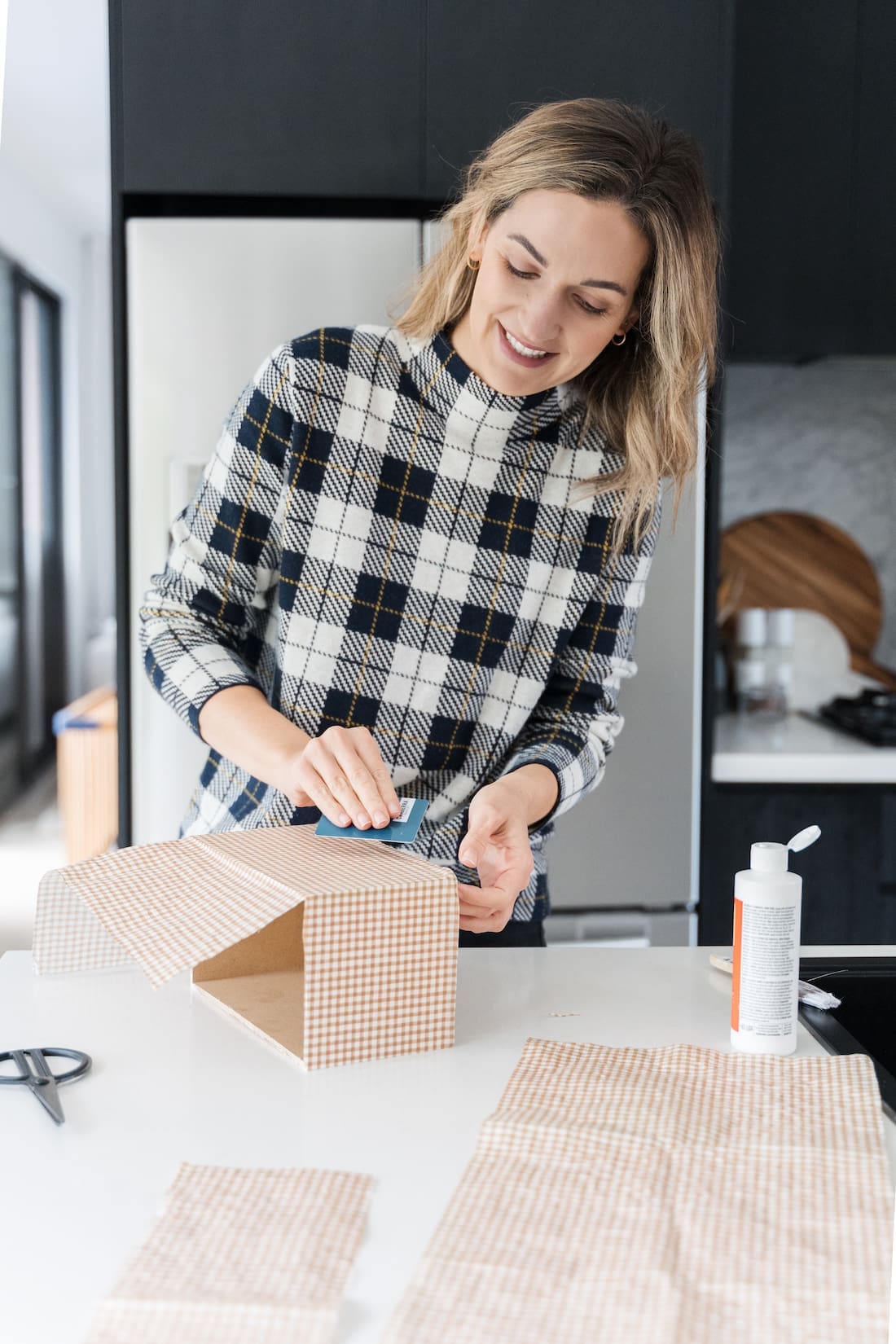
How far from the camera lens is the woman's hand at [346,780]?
3.20 ft

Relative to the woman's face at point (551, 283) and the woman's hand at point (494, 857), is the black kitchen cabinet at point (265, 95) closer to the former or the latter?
the woman's face at point (551, 283)

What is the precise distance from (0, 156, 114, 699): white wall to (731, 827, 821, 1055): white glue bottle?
5.50 m

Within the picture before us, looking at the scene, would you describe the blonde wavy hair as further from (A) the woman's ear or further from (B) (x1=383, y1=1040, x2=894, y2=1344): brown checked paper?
(B) (x1=383, y1=1040, x2=894, y2=1344): brown checked paper

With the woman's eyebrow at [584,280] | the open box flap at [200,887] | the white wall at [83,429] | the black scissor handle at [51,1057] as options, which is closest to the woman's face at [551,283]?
the woman's eyebrow at [584,280]

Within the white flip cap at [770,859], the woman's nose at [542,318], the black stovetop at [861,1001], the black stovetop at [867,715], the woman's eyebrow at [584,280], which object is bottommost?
the black stovetop at [861,1001]

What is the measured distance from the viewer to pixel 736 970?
93 cm

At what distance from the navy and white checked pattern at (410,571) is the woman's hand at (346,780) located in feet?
0.83

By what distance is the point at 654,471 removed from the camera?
52.1 inches

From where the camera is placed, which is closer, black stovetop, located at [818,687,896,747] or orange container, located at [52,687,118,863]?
black stovetop, located at [818,687,896,747]

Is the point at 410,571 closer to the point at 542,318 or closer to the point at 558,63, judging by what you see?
the point at 542,318

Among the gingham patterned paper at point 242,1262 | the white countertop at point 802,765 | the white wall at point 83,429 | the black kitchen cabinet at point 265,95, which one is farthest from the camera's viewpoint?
the white wall at point 83,429

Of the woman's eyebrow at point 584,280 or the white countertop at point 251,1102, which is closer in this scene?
the white countertop at point 251,1102

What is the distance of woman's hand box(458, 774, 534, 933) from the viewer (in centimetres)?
104

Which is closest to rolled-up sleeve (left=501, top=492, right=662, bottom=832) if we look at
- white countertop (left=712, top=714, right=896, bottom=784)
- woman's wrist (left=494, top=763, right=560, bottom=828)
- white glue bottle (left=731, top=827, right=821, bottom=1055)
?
woman's wrist (left=494, top=763, right=560, bottom=828)
